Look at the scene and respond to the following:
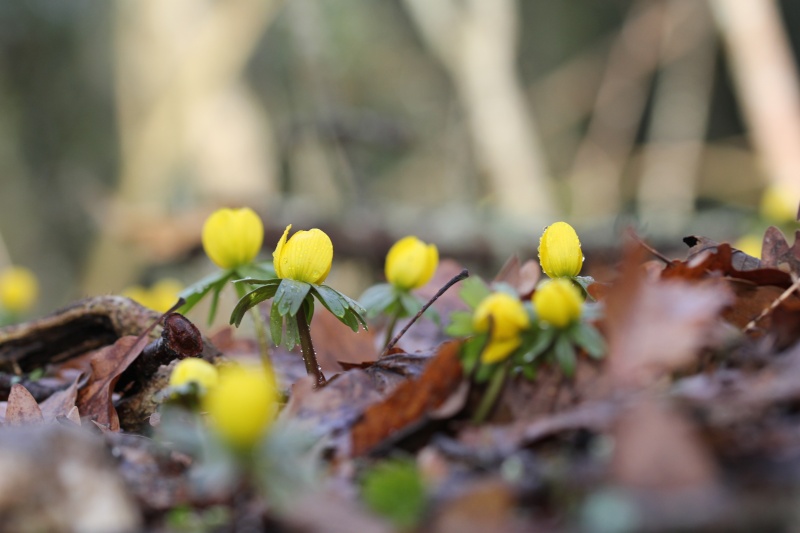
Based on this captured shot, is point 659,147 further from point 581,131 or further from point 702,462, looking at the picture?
point 702,462

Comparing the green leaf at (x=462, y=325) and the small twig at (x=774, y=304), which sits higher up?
the green leaf at (x=462, y=325)

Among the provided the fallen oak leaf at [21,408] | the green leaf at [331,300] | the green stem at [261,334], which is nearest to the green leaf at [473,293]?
the green leaf at [331,300]

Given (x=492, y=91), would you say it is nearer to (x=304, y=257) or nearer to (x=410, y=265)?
(x=410, y=265)

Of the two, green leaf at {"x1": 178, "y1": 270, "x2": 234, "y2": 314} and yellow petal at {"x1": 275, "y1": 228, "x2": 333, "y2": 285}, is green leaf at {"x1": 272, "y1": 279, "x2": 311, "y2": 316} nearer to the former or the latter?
yellow petal at {"x1": 275, "y1": 228, "x2": 333, "y2": 285}

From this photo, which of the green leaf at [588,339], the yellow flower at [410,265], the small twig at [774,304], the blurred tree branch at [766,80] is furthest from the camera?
the blurred tree branch at [766,80]

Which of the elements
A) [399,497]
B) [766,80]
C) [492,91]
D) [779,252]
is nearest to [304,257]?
[399,497]

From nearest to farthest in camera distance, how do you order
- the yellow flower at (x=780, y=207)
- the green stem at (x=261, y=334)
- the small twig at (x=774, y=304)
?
the small twig at (x=774, y=304)
the green stem at (x=261, y=334)
the yellow flower at (x=780, y=207)

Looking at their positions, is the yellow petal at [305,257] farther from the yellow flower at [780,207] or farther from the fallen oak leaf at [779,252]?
the yellow flower at [780,207]
